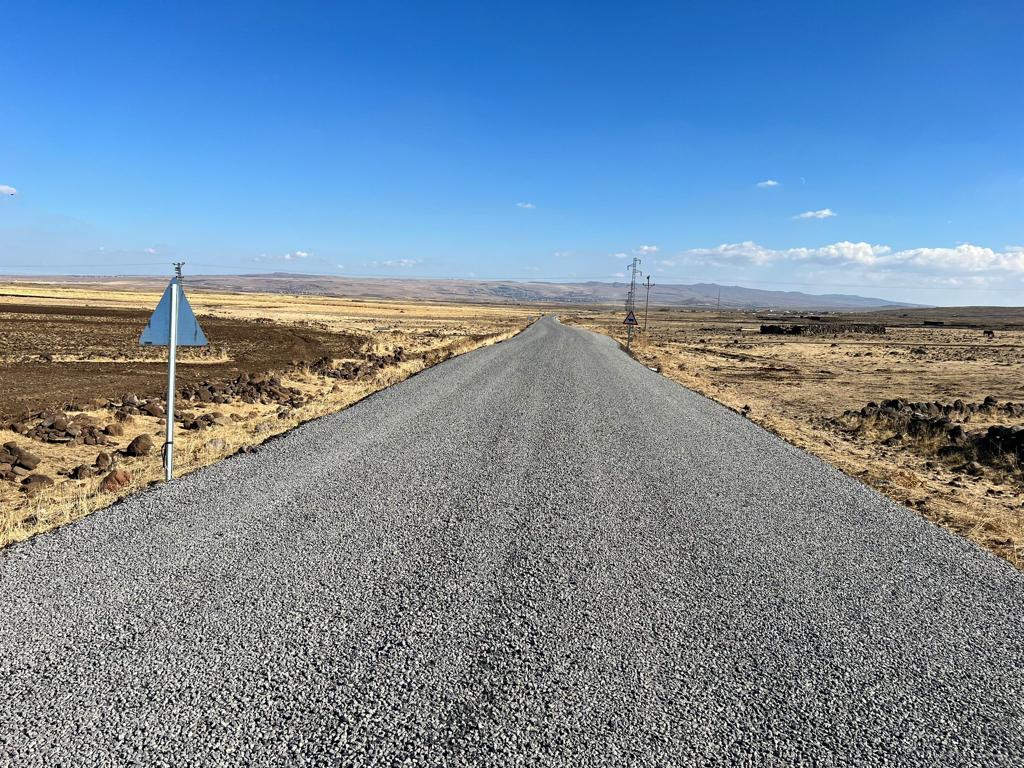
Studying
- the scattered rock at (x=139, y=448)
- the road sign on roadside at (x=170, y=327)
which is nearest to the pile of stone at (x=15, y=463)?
the scattered rock at (x=139, y=448)

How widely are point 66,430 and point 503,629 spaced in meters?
10.9

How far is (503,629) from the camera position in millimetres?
4414

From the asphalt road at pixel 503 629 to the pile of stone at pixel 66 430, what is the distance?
5.28 m

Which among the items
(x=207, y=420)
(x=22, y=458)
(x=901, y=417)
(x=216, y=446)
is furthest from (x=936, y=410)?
(x=22, y=458)

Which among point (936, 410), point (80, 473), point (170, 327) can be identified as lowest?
point (80, 473)

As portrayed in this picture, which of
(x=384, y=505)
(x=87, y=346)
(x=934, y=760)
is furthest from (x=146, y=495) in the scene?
(x=87, y=346)

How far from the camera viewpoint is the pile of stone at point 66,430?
37.7 feet

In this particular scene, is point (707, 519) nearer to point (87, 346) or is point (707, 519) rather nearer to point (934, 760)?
point (934, 760)

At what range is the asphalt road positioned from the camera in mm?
3338

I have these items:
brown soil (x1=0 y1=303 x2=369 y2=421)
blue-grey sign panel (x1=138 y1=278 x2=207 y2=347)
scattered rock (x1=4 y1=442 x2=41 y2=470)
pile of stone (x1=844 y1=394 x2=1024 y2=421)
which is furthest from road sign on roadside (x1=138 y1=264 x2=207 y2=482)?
pile of stone (x1=844 y1=394 x2=1024 y2=421)

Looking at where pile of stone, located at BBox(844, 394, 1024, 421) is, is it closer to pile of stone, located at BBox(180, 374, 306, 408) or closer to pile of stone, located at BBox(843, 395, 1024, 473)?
pile of stone, located at BBox(843, 395, 1024, 473)

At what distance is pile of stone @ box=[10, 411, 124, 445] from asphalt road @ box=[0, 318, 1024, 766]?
5.28m

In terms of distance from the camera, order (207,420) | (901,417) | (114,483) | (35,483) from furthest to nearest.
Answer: (901,417) → (207,420) → (35,483) → (114,483)

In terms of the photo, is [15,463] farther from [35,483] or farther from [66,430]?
[66,430]
